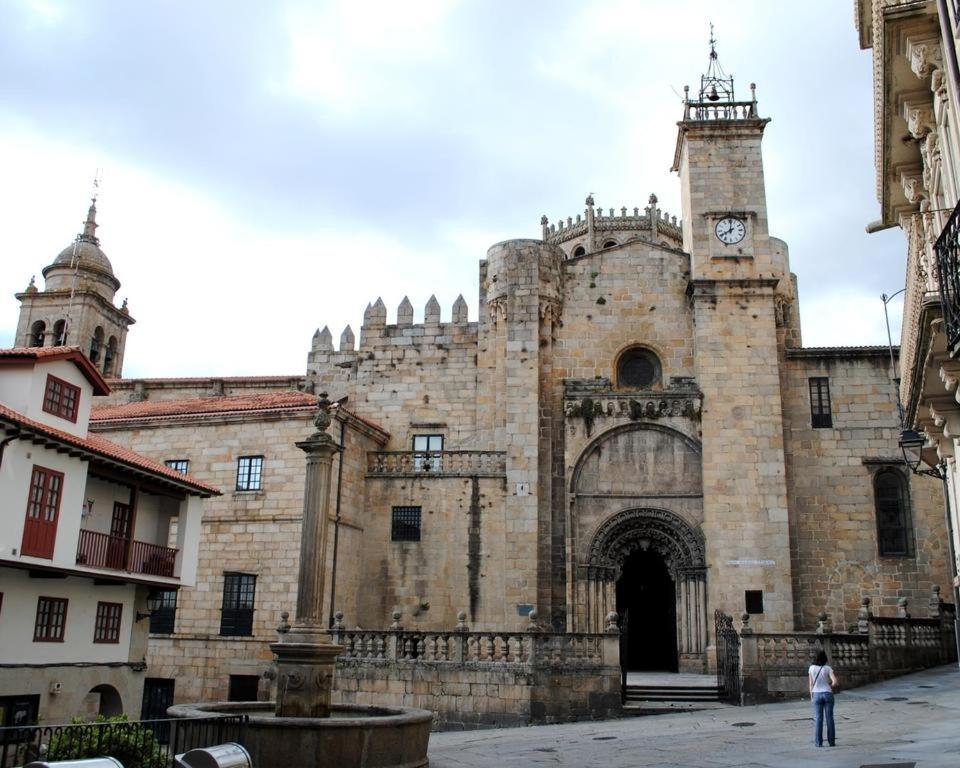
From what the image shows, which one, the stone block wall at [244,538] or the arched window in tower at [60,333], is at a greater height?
the arched window in tower at [60,333]

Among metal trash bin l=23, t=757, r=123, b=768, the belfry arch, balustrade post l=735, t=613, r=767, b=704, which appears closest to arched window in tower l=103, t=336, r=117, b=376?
the belfry arch

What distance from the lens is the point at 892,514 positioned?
26516mm

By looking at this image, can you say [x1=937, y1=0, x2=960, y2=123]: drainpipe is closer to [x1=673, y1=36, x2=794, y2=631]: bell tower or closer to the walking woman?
the walking woman

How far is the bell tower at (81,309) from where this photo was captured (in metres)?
39.8

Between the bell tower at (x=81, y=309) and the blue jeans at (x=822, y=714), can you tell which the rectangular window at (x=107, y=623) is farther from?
the bell tower at (x=81, y=309)

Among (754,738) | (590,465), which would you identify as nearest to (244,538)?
(590,465)

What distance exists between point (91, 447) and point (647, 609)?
17383 mm

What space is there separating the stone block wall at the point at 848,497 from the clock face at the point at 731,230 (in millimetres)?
4010

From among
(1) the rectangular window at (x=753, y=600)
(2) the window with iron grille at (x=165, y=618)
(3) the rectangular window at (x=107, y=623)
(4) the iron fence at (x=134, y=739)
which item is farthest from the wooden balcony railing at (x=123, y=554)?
(1) the rectangular window at (x=753, y=600)

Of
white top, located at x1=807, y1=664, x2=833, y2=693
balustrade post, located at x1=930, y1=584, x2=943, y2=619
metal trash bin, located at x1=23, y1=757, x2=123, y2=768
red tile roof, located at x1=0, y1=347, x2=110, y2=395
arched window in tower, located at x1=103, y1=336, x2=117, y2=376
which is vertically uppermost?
arched window in tower, located at x1=103, y1=336, x2=117, y2=376

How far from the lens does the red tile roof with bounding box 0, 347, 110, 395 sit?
66.5 feet

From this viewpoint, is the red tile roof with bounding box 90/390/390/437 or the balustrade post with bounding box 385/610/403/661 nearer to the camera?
the balustrade post with bounding box 385/610/403/661

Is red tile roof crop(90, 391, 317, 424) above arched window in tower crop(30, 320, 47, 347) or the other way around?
the other way around

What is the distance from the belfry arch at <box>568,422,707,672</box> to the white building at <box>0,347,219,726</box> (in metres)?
10.9
